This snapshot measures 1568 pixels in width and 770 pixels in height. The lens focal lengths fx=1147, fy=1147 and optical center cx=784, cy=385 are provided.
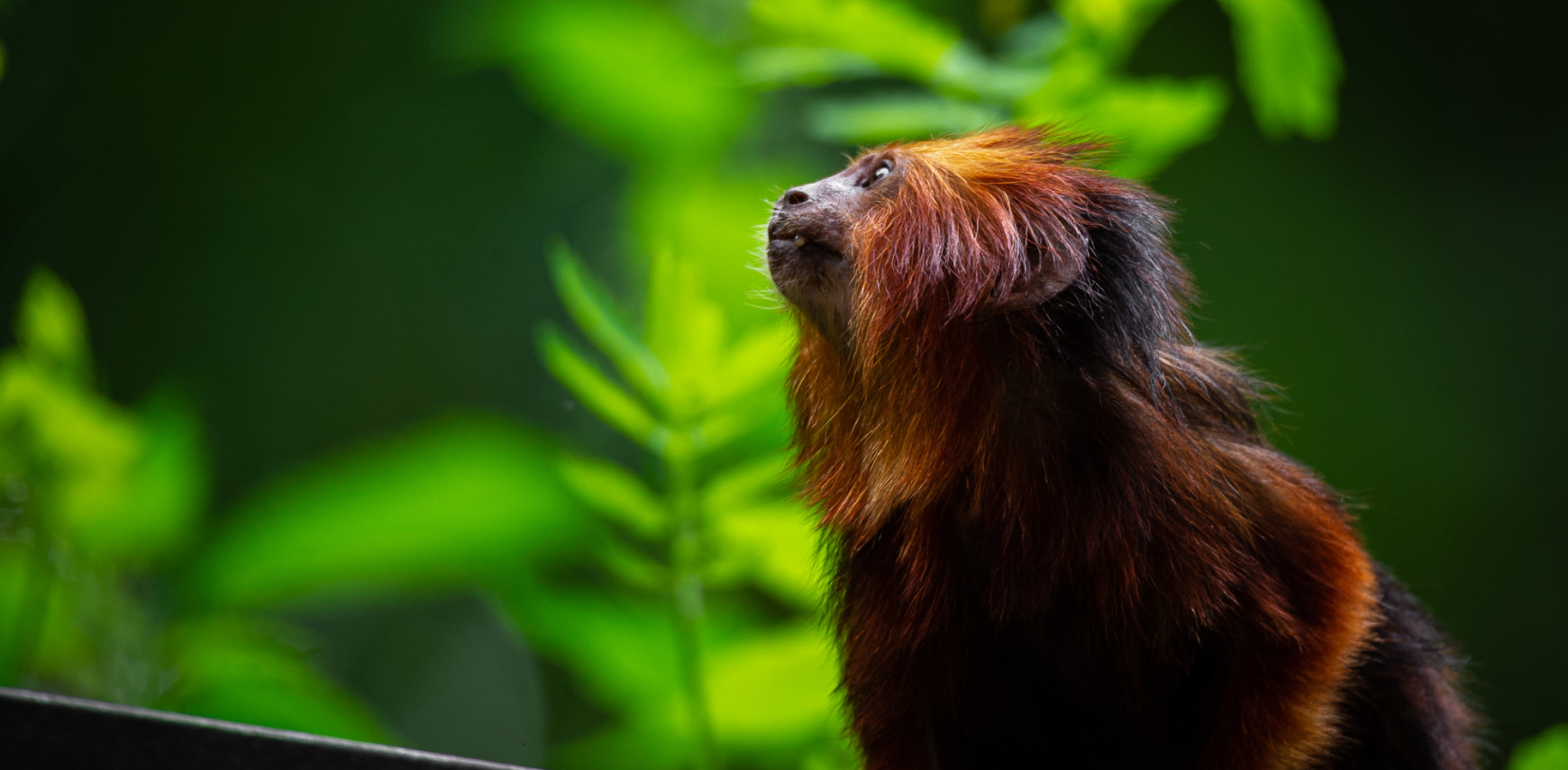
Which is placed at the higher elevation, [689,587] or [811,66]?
[811,66]

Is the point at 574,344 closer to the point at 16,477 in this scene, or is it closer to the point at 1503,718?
the point at 16,477

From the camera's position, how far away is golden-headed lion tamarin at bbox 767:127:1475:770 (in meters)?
0.97

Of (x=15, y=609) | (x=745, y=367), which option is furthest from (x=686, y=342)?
(x=15, y=609)

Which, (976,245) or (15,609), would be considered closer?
(976,245)

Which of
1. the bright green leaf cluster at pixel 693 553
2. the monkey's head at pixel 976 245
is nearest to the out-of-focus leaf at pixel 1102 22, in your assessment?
the monkey's head at pixel 976 245

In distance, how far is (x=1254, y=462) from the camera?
1076 millimetres

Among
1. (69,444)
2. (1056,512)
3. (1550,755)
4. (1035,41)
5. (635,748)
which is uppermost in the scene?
(1035,41)

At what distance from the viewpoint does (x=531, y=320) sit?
2832 millimetres

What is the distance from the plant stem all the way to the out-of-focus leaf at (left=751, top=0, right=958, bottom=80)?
0.60 meters

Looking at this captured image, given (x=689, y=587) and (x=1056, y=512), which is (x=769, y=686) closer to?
(x=689, y=587)

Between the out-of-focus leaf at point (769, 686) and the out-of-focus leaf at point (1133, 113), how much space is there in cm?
78

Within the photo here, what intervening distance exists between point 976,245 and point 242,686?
1812 millimetres

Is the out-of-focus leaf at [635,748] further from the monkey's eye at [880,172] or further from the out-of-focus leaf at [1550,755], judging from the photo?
the out-of-focus leaf at [1550,755]

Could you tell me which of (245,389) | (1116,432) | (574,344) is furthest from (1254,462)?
(245,389)
